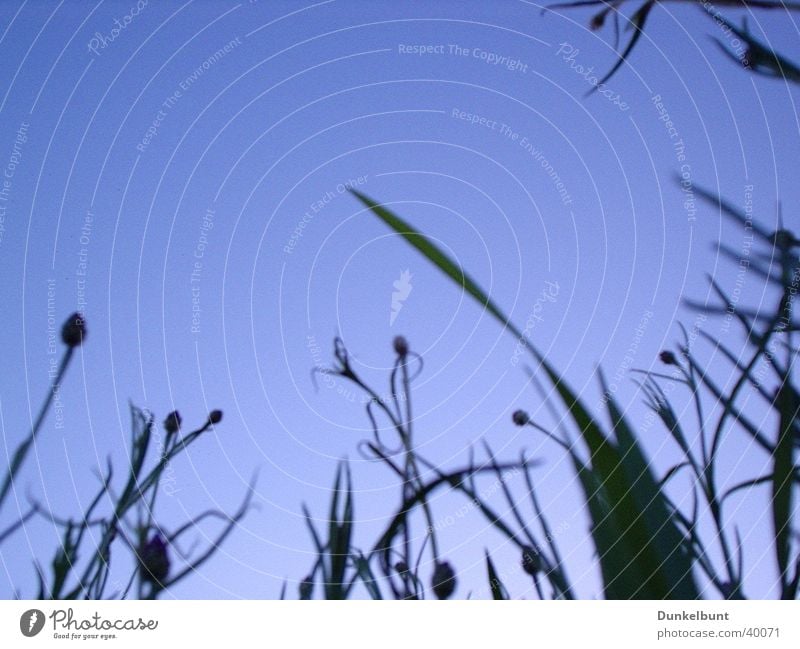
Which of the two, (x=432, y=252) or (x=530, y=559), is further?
(x=432, y=252)

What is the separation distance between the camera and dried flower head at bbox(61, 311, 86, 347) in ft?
3.11

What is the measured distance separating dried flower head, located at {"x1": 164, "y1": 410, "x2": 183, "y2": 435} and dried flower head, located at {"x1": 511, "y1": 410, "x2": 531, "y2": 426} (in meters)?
0.35

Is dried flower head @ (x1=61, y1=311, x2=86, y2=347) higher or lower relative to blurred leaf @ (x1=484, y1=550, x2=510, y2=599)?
higher

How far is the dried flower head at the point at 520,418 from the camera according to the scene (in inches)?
36.4

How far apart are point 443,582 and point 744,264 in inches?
18.3

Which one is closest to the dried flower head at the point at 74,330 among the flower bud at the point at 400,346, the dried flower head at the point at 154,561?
the dried flower head at the point at 154,561

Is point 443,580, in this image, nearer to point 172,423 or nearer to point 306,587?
point 306,587

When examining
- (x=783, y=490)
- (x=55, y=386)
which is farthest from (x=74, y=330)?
(x=783, y=490)

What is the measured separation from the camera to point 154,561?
34.9 inches
